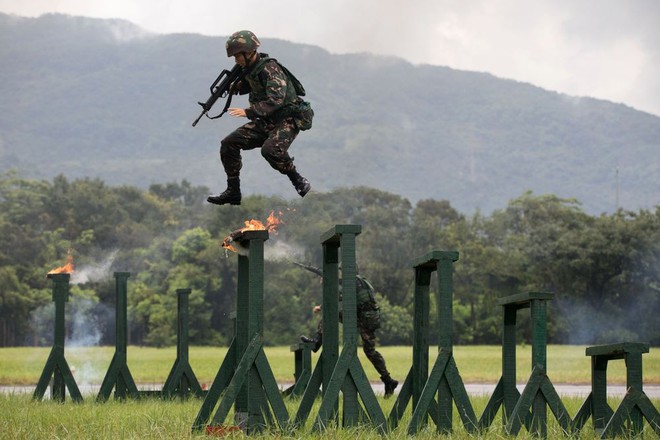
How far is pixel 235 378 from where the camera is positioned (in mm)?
10328

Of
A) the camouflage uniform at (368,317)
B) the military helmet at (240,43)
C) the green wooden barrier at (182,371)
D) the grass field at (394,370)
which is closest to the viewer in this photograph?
the military helmet at (240,43)

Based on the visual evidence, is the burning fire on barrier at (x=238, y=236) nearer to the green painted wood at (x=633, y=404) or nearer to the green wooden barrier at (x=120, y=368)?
the green painted wood at (x=633, y=404)

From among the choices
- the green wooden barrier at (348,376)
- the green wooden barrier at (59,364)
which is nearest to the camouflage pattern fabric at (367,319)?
the green wooden barrier at (59,364)

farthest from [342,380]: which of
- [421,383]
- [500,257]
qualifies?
[500,257]

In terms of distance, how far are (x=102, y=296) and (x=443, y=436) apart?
56222mm

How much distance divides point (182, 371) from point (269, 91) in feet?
22.6

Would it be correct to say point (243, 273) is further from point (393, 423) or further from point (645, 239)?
point (645, 239)

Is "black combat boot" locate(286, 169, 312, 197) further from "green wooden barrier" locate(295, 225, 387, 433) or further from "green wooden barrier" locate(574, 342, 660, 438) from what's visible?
"green wooden barrier" locate(574, 342, 660, 438)

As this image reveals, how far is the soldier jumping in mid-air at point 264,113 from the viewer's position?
37.9 feet

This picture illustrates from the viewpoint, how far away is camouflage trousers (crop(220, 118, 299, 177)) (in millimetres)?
11578

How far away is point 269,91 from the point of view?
11.6 metres

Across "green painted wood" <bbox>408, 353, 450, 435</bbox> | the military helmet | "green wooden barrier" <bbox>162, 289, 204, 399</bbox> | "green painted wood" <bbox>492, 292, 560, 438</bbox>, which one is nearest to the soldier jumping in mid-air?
the military helmet

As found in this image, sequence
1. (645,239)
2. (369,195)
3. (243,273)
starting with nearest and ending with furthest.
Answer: (243,273) < (645,239) < (369,195)

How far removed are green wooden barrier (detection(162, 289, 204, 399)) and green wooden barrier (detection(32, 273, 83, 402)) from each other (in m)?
1.38
